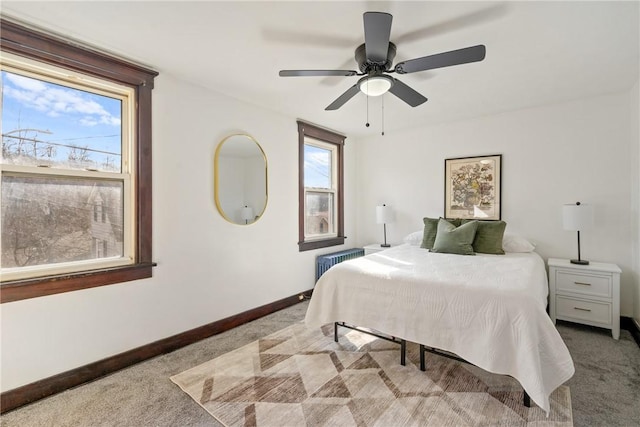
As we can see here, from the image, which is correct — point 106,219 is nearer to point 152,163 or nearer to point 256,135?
point 152,163

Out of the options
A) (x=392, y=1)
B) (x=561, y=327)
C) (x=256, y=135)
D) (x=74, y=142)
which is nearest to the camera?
(x=392, y=1)

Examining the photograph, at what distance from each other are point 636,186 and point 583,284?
1086 millimetres

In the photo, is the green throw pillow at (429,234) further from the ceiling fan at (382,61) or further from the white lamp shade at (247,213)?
the white lamp shade at (247,213)

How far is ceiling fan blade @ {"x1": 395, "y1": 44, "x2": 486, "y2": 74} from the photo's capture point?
5.58 feet

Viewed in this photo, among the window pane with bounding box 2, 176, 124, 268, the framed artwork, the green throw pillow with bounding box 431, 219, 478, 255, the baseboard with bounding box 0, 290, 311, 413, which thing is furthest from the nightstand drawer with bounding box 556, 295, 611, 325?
the window pane with bounding box 2, 176, 124, 268

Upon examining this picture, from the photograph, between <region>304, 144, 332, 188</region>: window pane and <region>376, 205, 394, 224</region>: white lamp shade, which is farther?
<region>376, 205, 394, 224</region>: white lamp shade

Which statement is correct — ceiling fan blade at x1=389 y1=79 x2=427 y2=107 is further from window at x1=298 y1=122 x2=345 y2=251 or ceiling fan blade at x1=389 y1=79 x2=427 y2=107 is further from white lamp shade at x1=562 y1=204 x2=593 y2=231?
white lamp shade at x1=562 y1=204 x2=593 y2=231

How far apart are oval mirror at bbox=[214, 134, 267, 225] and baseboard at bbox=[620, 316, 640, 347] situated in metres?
3.89

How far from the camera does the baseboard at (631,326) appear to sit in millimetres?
2713

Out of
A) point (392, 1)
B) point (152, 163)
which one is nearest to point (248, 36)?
point (392, 1)

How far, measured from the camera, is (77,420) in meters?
1.74

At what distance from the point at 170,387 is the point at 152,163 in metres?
1.76

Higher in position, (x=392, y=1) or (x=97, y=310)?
(x=392, y=1)

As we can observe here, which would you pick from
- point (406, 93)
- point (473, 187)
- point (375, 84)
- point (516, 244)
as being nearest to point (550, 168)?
point (473, 187)
